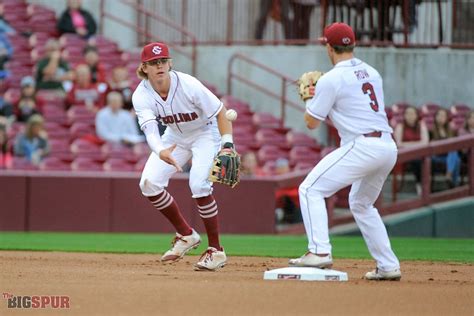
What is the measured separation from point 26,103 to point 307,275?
1032 cm

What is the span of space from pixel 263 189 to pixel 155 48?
23.5 ft

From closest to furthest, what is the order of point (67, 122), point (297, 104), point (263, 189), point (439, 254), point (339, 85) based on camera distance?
point (339, 85), point (439, 254), point (263, 189), point (67, 122), point (297, 104)

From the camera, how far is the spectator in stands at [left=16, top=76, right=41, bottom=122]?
1825 cm

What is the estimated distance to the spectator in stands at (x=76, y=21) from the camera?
67.8 ft

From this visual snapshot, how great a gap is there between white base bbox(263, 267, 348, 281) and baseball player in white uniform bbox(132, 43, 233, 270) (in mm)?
1267

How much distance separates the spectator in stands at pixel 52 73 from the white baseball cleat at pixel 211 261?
9243 millimetres

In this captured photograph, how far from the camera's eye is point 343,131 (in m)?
9.01

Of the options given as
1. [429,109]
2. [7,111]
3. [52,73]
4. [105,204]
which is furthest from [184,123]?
[429,109]

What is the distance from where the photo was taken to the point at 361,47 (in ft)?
66.6

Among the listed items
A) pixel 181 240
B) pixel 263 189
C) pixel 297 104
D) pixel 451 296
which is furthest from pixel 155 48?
pixel 297 104

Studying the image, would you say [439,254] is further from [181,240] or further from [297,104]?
[297,104]

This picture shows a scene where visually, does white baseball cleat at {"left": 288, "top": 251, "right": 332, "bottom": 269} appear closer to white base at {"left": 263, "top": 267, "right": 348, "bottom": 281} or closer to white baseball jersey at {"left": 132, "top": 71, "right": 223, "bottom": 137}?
white base at {"left": 263, "top": 267, "right": 348, "bottom": 281}

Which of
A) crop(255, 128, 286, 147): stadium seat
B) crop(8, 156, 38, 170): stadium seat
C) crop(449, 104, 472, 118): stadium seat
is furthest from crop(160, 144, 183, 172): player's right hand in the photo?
crop(449, 104, 472, 118): stadium seat

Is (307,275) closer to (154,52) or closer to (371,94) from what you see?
(371,94)
